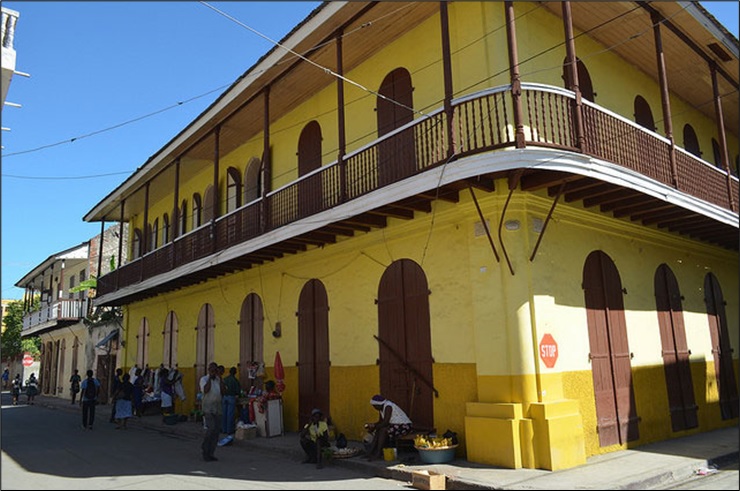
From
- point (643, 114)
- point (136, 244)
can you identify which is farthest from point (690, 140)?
point (136, 244)

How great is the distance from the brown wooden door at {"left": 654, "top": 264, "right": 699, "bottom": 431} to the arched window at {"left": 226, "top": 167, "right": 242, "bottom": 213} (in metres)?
10.9

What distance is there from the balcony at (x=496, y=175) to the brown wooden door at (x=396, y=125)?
0.08 feet

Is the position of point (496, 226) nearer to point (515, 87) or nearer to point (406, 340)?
point (515, 87)

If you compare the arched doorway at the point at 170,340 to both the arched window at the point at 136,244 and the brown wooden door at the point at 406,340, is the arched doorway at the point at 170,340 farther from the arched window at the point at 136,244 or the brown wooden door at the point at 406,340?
the brown wooden door at the point at 406,340

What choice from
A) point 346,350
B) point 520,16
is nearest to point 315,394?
point 346,350

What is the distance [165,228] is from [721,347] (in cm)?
1806

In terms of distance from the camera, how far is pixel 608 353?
1045 cm

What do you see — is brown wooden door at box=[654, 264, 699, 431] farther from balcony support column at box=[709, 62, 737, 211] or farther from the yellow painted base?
the yellow painted base

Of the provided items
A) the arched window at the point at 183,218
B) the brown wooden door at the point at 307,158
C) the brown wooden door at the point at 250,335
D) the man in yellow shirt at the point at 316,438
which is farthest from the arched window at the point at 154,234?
the man in yellow shirt at the point at 316,438

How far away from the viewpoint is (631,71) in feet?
43.2

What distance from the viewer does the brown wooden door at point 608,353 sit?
10070 mm

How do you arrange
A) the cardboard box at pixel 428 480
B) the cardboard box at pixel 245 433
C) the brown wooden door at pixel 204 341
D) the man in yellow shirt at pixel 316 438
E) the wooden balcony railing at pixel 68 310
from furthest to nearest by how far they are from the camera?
1. the wooden balcony railing at pixel 68 310
2. the brown wooden door at pixel 204 341
3. the cardboard box at pixel 245 433
4. the man in yellow shirt at pixel 316 438
5. the cardboard box at pixel 428 480

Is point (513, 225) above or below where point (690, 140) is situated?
below

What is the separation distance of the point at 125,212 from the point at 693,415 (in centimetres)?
2084
